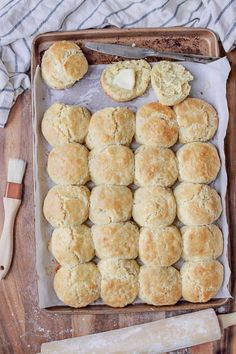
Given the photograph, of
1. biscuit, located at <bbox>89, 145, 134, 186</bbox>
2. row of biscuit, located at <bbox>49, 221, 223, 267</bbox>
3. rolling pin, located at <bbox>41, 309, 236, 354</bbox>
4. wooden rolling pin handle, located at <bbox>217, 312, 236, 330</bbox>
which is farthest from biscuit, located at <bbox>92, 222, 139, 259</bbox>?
wooden rolling pin handle, located at <bbox>217, 312, 236, 330</bbox>

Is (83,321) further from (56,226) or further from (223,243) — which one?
(223,243)

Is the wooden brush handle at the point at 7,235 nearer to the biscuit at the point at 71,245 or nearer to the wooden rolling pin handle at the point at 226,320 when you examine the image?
the biscuit at the point at 71,245

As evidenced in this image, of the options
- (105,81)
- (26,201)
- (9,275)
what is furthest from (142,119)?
(9,275)

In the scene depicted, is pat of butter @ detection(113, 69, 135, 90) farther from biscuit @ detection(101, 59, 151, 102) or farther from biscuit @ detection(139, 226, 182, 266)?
biscuit @ detection(139, 226, 182, 266)

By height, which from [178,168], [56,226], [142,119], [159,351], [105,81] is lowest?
[159,351]

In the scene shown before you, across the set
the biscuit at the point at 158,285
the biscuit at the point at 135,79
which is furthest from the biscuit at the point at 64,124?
the biscuit at the point at 158,285

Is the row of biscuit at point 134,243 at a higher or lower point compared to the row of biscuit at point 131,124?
lower
